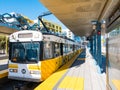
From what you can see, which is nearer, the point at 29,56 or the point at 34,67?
the point at 34,67

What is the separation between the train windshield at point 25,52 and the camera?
821cm

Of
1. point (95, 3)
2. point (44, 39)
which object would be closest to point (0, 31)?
point (44, 39)

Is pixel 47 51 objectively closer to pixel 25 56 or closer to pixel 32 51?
pixel 32 51

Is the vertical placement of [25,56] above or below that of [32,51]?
below

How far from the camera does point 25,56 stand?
838cm

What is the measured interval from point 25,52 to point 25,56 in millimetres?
202

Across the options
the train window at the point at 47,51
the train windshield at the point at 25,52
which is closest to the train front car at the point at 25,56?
the train windshield at the point at 25,52

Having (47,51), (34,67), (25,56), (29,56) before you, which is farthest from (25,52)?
(47,51)

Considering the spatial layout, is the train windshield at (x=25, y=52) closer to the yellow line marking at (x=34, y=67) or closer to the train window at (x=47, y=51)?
the yellow line marking at (x=34, y=67)

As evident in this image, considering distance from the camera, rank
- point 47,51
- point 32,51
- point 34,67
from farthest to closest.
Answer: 1. point 47,51
2. point 32,51
3. point 34,67

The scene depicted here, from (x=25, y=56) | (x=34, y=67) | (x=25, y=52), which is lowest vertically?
(x=34, y=67)

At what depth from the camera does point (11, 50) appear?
881cm

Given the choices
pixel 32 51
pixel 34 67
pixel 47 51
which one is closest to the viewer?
pixel 34 67

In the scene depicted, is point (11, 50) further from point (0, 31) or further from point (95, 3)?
point (0, 31)
